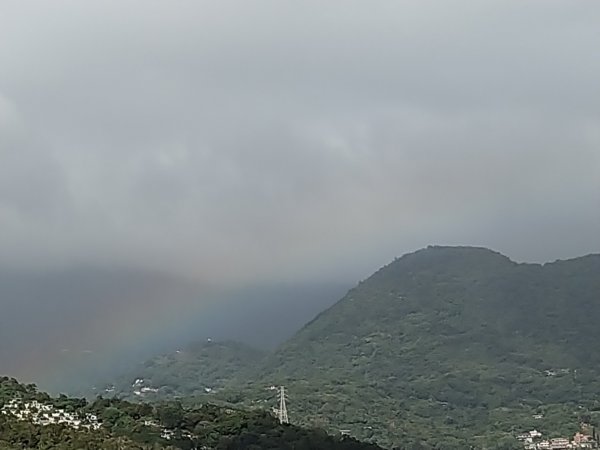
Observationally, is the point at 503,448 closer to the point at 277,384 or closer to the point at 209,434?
the point at 277,384

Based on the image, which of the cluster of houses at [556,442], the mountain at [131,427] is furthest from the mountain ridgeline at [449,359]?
the mountain at [131,427]

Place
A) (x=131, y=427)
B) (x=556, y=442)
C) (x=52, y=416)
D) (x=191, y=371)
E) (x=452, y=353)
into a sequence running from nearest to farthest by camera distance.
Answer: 1. (x=52, y=416)
2. (x=131, y=427)
3. (x=556, y=442)
4. (x=452, y=353)
5. (x=191, y=371)

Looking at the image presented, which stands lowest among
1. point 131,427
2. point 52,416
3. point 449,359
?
point 131,427

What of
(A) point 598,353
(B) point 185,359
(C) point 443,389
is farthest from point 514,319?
(B) point 185,359

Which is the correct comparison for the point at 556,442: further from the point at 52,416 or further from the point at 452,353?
the point at 52,416

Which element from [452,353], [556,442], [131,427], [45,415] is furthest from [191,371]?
[45,415]

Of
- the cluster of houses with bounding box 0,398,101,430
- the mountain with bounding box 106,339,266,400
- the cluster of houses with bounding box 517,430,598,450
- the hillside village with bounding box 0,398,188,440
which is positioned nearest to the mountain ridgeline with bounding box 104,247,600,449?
the cluster of houses with bounding box 517,430,598,450

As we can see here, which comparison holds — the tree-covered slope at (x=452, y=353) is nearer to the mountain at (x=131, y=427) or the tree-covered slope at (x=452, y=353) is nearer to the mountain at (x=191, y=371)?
the mountain at (x=191, y=371)

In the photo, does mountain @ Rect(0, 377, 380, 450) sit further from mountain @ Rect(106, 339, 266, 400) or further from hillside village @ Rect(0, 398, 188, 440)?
mountain @ Rect(106, 339, 266, 400)
